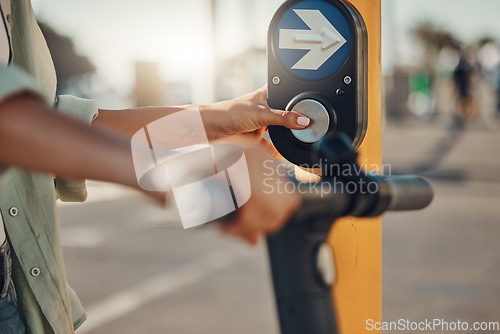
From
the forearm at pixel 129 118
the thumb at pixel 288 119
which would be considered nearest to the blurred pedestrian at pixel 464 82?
the forearm at pixel 129 118

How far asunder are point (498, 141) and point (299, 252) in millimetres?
11400

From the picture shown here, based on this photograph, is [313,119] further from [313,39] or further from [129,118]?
[129,118]

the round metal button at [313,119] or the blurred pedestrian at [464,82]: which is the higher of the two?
the round metal button at [313,119]

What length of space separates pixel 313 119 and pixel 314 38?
15cm

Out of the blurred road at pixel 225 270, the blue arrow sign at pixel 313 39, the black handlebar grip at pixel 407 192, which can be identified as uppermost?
the blue arrow sign at pixel 313 39

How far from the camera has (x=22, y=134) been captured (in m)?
0.65

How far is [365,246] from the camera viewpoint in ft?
3.82

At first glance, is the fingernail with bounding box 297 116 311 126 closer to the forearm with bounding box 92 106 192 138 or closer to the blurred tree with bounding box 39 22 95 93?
the forearm with bounding box 92 106 192 138

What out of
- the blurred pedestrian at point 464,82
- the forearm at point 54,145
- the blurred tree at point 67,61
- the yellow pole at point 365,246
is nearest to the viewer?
the forearm at point 54,145

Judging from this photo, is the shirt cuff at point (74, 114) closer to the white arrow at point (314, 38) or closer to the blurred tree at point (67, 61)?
the white arrow at point (314, 38)

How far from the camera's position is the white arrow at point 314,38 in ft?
3.44

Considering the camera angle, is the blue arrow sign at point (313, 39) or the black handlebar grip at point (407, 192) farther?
the blue arrow sign at point (313, 39)

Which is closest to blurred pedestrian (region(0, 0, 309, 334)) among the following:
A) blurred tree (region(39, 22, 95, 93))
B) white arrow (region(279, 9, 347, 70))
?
white arrow (region(279, 9, 347, 70))

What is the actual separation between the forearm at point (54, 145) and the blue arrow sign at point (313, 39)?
1.60 ft
